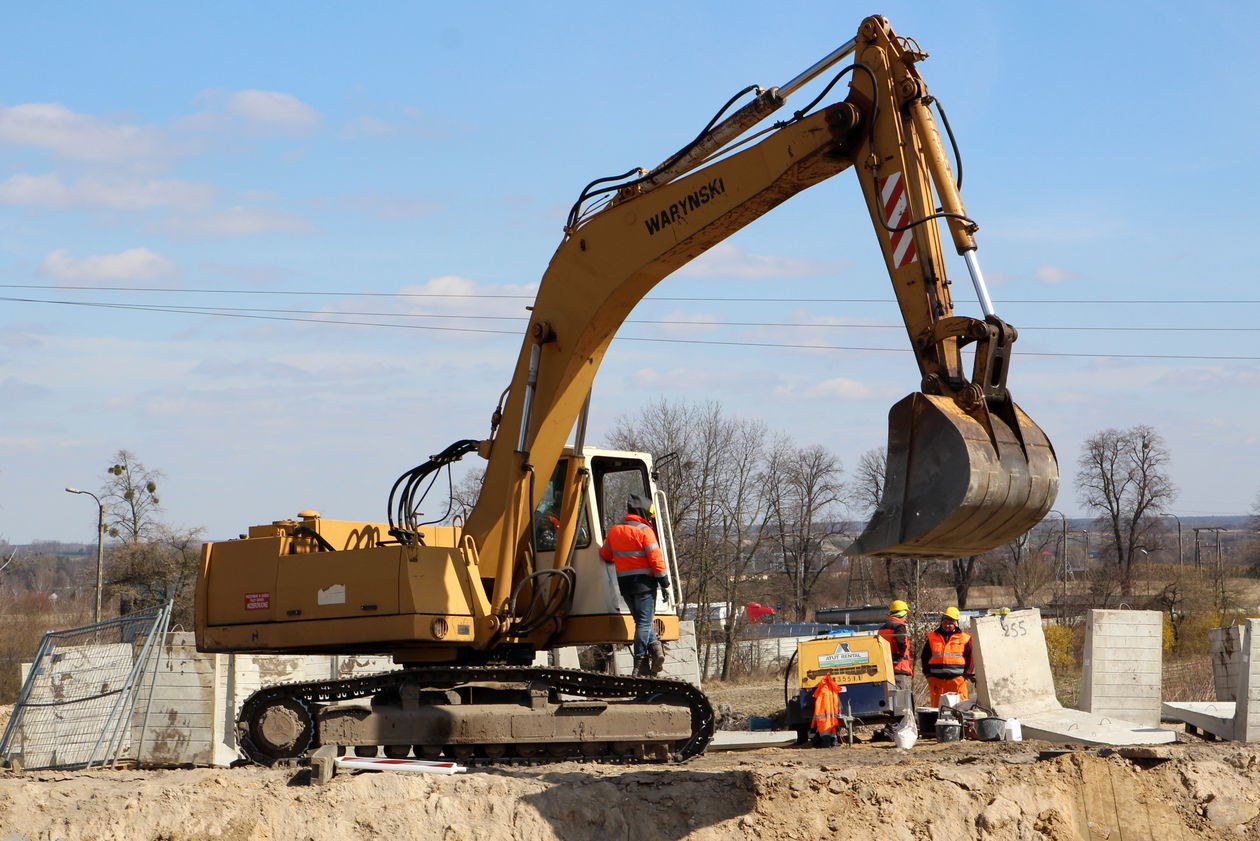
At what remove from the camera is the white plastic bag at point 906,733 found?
12250 mm

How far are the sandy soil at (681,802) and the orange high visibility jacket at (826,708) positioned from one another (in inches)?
100

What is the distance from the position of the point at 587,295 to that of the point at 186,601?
87.5 ft

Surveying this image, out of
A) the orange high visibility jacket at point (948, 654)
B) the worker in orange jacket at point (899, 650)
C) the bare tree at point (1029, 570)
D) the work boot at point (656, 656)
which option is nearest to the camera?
the work boot at point (656, 656)

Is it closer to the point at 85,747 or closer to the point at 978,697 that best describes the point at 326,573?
the point at 85,747

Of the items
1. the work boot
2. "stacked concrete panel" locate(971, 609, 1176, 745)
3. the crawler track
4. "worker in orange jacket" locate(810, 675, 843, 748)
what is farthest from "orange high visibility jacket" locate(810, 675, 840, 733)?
the work boot

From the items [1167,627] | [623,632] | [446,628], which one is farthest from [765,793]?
[1167,627]

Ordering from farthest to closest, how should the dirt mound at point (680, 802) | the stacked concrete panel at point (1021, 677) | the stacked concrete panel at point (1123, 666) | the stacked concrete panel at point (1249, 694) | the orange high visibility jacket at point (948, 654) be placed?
1. the stacked concrete panel at point (1123, 666)
2. the orange high visibility jacket at point (948, 654)
3. the stacked concrete panel at point (1021, 677)
4. the stacked concrete panel at point (1249, 694)
5. the dirt mound at point (680, 802)

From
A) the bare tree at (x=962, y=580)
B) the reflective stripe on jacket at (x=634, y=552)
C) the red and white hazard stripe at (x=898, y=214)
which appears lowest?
the bare tree at (x=962, y=580)

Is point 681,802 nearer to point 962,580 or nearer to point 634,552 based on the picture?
point 634,552

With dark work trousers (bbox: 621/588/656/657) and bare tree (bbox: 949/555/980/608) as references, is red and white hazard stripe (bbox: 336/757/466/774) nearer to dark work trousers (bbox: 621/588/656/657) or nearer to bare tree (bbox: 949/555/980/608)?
dark work trousers (bbox: 621/588/656/657)

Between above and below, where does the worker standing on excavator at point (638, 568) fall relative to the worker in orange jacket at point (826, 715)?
above

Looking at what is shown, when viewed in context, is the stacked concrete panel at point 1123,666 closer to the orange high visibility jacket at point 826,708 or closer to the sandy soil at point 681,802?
the orange high visibility jacket at point 826,708

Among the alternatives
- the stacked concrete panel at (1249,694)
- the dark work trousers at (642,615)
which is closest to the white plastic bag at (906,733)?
the dark work trousers at (642,615)

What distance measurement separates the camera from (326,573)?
10.5 metres
